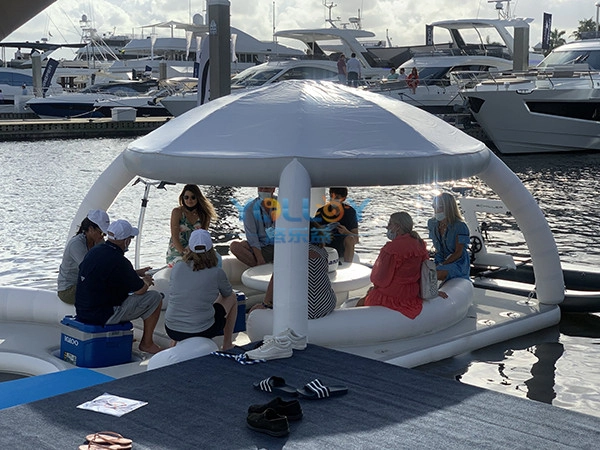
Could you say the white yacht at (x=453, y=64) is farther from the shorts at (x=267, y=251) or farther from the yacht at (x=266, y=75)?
the shorts at (x=267, y=251)

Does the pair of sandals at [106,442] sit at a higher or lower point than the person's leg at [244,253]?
lower

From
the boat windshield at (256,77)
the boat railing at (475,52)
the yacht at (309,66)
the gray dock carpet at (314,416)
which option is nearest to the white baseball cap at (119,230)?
the gray dock carpet at (314,416)

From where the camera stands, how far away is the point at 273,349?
20.9 feet

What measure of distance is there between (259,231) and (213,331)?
2.74 metres

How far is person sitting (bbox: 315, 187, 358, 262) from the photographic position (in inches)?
372

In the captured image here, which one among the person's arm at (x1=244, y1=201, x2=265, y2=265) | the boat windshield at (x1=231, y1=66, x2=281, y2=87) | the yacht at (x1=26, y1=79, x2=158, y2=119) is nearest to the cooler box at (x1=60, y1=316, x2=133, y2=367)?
the person's arm at (x1=244, y1=201, x2=265, y2=265)

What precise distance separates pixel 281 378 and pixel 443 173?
239 cm

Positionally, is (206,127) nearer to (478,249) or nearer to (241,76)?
(478,249)

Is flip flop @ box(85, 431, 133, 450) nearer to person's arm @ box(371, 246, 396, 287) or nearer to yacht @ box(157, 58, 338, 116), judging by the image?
person's arm @ box(371, 246, 396, 287)

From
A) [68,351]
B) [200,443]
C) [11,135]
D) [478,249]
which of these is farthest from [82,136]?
[200,443]

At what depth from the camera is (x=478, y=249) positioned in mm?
10672

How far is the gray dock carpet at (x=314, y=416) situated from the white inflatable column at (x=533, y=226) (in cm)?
284

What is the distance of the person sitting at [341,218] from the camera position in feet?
31.0

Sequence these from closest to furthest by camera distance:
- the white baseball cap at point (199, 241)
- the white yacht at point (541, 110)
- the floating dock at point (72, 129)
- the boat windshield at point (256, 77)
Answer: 1. the white baseball cap at point (199, 241)
2. the white yacht at point (541, 110)
3. the floating dock at point (72, 129)
4. the boat windshield at point (256, 77)
